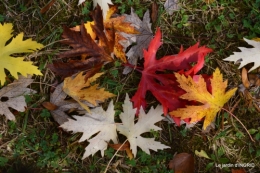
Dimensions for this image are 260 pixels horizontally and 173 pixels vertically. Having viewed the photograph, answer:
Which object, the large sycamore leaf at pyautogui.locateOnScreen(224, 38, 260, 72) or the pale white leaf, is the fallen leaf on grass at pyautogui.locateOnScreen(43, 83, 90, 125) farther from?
the large sycamore leaf at pyautogui.locateOnScreen(224, 38, 260, 72)

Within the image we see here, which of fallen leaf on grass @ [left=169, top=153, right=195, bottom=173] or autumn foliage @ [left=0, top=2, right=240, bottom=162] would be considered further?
fallen leaf on grass @ [left=169, top=153, right=195, bottom=173]

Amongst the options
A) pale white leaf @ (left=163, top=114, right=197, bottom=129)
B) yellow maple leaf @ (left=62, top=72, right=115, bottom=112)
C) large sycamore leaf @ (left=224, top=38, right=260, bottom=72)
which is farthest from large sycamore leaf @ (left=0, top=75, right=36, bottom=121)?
large sycamore leaf @ (left=224, top=38, right=260, bottom=72)

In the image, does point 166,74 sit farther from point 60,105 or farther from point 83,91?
point 60,105

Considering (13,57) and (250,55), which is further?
(250,55)

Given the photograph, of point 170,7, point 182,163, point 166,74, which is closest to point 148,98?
point 166,74

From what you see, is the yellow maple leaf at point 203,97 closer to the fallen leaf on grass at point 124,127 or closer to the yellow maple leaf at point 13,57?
the fallen leaf on grass at point 124,127

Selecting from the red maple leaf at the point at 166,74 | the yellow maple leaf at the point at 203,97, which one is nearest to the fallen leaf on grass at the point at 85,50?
the red maple leaf at the point at 166,74
